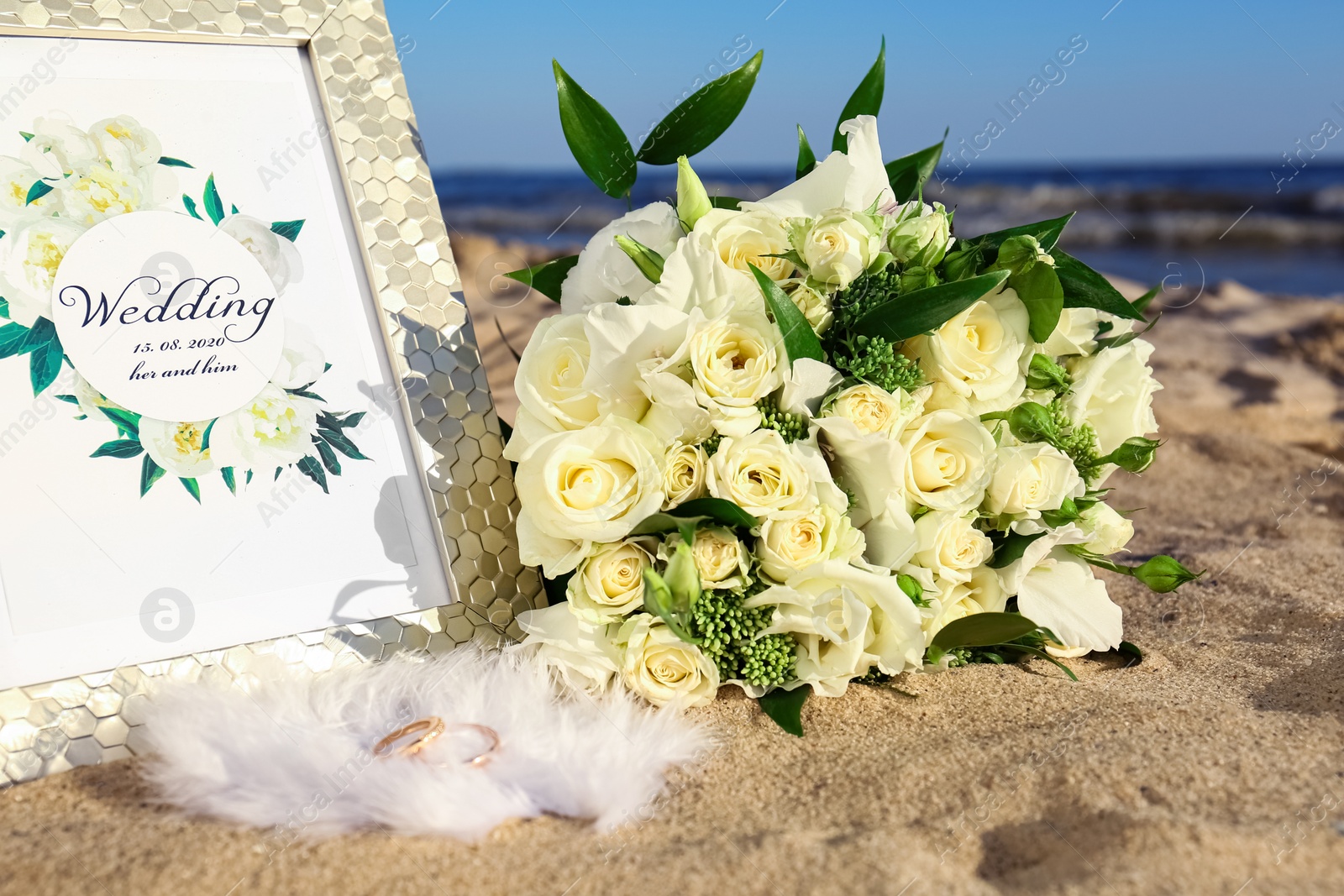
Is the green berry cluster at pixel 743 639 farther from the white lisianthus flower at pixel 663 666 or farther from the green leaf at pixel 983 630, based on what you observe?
the green leaf at pixel 983 630

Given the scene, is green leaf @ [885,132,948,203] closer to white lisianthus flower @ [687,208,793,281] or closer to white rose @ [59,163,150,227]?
white lisianthus flower @ [687,208,793,281]

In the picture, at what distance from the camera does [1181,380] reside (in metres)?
3.09

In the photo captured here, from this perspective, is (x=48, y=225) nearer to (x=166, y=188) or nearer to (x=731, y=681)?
(x=166, y=188)

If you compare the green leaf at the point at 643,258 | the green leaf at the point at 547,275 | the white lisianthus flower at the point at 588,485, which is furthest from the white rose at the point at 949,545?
the green leaf at the point at 547,275

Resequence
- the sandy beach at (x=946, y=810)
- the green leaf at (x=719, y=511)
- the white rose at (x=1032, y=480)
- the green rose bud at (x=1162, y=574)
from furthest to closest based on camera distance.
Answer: the green rose bud at (x=1162, y=574) → the white rose at (x=1032, y=480) → the green leaf at (x=719, y=511) → the sandy beach at (x=946, y=810)

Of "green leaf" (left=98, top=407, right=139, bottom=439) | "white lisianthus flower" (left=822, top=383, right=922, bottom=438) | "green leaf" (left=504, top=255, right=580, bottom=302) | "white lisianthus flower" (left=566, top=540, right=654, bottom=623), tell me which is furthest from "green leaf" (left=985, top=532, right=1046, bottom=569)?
"green leaf" (left=98, top=407, right=139, bottom=439)

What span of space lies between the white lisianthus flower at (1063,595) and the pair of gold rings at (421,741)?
64 cm

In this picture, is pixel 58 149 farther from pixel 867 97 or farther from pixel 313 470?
pixel 867 97

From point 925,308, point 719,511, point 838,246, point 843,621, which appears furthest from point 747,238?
point 843,621

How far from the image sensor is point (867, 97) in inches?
52.9

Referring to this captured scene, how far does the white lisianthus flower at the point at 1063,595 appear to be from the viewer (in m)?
1.16

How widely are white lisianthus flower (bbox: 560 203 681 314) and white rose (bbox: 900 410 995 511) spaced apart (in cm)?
38

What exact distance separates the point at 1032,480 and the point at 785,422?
31 cm

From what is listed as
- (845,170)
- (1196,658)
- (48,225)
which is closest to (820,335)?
(845,170)
